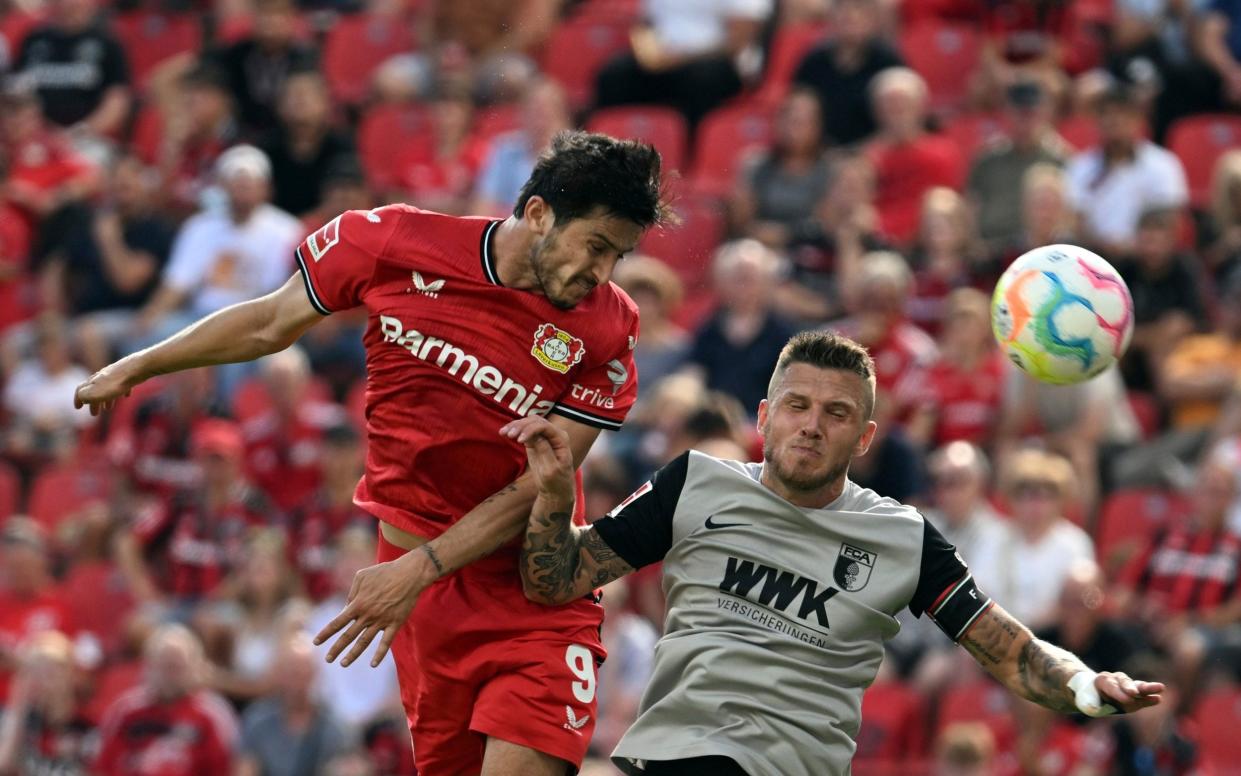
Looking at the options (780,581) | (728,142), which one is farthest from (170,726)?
(780,581)

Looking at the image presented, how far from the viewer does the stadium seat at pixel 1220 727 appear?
31.5 ft

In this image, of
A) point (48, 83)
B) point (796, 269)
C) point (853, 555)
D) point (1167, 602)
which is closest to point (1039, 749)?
point (1167, 602)

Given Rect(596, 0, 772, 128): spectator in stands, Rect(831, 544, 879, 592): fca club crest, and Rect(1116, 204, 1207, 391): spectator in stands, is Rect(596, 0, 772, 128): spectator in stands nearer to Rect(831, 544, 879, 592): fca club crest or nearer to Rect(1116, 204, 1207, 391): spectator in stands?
Rect(1116, 204, 1207, 391): spectator in stands

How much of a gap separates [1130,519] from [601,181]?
5.95 metres

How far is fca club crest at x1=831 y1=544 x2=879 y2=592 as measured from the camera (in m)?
5.68

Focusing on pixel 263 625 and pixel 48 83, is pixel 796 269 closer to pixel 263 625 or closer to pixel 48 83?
pixel 263 625

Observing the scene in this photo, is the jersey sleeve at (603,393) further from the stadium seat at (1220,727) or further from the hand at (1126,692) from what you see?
the stadium seat at (1220,727)

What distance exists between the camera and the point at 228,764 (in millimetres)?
11211

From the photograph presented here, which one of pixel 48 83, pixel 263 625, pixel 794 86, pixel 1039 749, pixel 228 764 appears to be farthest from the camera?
pixel 48 83

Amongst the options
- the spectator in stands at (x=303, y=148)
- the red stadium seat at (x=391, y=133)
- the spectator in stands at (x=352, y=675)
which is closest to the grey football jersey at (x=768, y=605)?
the spectator in stands at (x=352, y=675)

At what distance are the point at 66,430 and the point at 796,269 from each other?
5076 mm

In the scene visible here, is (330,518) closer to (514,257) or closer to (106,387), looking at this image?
(106,387)

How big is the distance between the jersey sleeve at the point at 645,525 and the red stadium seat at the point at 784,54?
335 inches

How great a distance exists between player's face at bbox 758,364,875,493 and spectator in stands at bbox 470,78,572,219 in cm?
765
